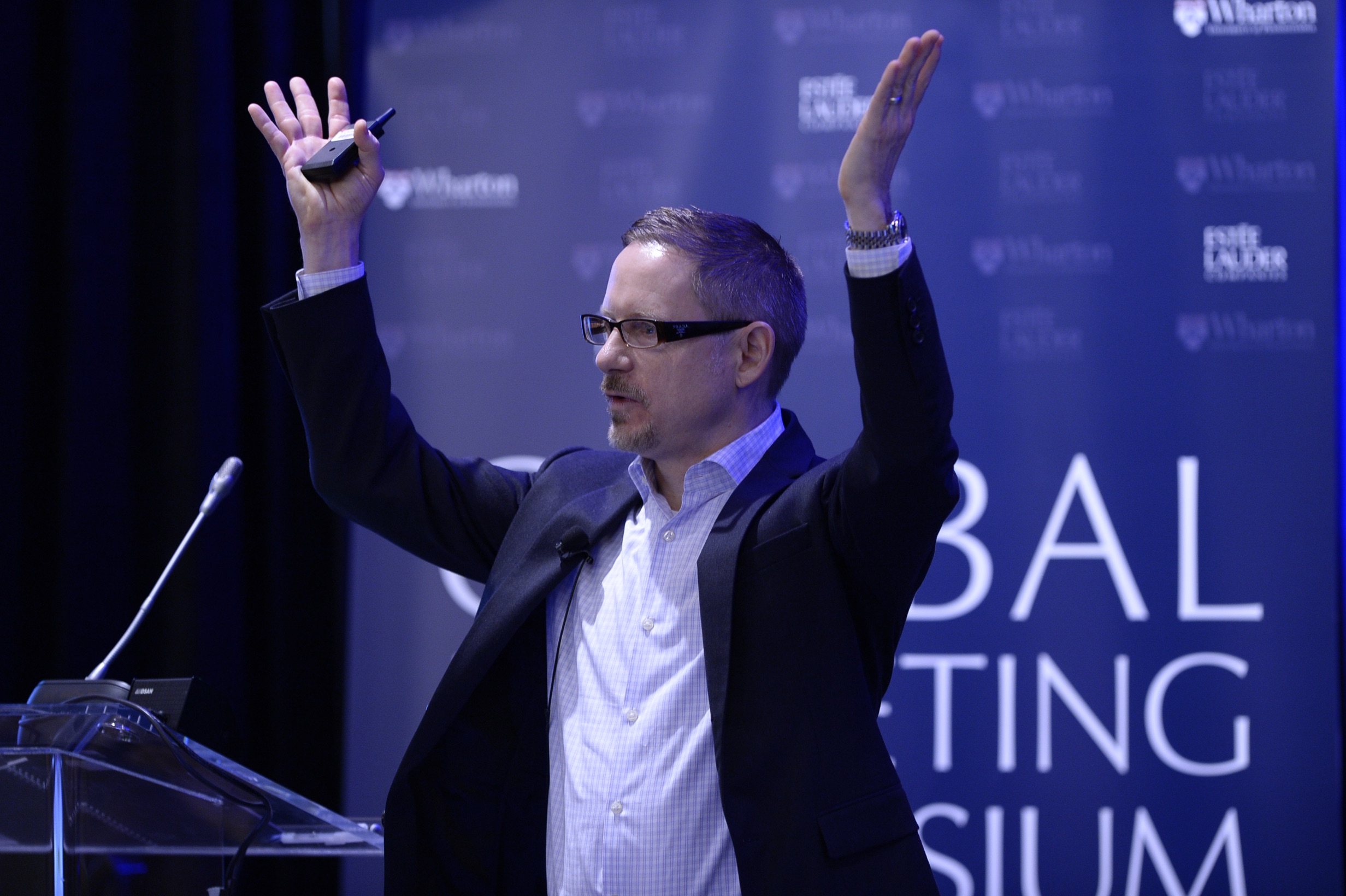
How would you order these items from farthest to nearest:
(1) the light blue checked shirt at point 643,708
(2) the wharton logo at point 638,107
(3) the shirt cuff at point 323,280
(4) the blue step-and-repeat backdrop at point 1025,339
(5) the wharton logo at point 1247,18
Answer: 1. (2) the wharton logo at point 638,107
2. (5) the wharton logo at point 1247,18
3. (4) the blue step-and-repeat backdrop at point 1025,339
4. (3) the shirt cuff at point 323,280
5. (1) the light blue checked shirt at point 643,708

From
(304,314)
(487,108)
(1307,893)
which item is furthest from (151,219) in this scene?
(1307,893)

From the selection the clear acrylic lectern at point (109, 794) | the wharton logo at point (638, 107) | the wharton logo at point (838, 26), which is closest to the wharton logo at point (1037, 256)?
the wharton logo at point (838, 26)

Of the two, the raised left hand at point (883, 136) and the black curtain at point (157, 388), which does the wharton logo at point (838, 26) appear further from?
the raised left hand at point (883, 136)

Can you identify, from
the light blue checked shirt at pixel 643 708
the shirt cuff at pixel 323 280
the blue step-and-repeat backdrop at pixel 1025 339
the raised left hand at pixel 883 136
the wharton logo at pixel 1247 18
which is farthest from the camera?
the wharton logo at pixel 1247 18

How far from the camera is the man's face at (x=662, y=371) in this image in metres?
1.54

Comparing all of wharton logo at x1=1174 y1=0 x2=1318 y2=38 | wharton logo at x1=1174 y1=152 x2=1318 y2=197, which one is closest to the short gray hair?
wharton logo at x1=1174 y1=152 x2=1318 y2=197

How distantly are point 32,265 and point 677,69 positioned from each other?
1.74 meters

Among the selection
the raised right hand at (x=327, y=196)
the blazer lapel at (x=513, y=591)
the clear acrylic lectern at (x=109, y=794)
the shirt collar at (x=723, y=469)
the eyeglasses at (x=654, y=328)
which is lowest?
the clear acrylic lectern at (x=109, y=794)

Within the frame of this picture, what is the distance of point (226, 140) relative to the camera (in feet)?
10.4

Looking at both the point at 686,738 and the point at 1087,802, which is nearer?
the point at 686,738

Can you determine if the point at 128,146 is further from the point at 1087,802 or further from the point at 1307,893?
the point at 1307,893

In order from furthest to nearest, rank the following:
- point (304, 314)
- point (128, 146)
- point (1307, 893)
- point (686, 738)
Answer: point (128, 146)
point (1307, 893)
point (304, 314)
point (686, 738)

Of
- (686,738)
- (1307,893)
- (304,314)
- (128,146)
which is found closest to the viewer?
(686,738)

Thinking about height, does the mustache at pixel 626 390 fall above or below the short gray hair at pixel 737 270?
below
